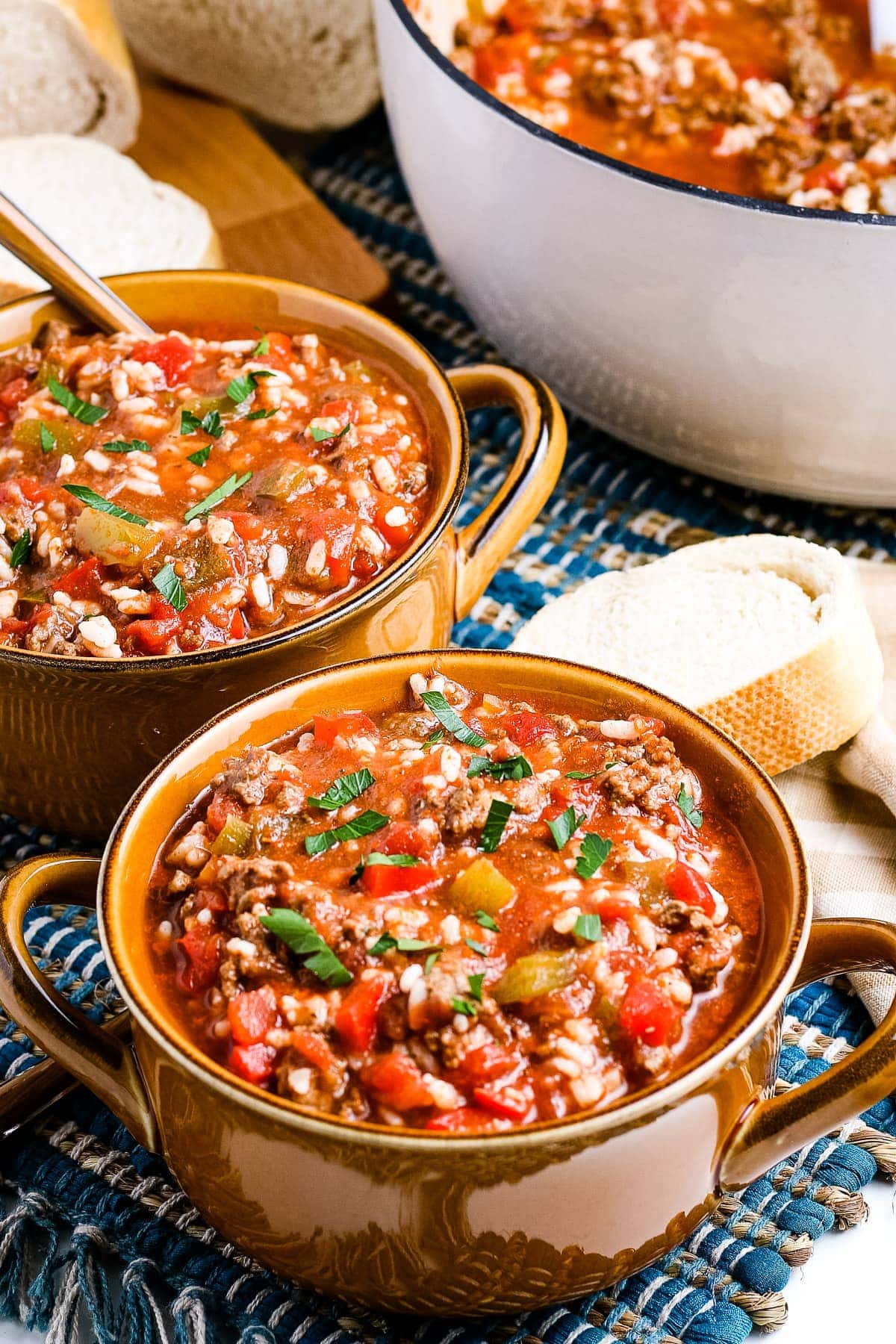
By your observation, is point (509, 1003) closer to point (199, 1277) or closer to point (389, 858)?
point (389, 858)

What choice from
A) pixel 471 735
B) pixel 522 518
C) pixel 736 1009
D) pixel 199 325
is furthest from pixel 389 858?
pixel 199 325

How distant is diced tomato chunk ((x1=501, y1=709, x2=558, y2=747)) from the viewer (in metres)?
2.54

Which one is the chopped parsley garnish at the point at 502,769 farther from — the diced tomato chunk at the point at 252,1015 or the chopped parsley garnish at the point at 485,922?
the diced tomato chunk at the point at 252,1015

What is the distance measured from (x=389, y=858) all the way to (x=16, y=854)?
1307 millimetres

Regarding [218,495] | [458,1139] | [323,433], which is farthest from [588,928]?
[323,433]

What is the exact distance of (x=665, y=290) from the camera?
3357 millimetres

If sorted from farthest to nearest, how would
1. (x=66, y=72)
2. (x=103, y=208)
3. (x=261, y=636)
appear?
1. (x=66, y=72)
2. (x=103, y=208)
3. (x=261, y=636)

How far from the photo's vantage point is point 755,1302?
2.40m

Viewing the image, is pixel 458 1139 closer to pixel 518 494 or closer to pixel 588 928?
pixel 588 928

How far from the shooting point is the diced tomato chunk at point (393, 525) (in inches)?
118

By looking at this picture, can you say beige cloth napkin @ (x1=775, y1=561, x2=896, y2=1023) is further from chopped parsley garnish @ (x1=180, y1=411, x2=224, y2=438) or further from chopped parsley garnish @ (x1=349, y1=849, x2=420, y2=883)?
chopped parsley garnish @ (x1=180, y1=411, x2=224, y2=438)

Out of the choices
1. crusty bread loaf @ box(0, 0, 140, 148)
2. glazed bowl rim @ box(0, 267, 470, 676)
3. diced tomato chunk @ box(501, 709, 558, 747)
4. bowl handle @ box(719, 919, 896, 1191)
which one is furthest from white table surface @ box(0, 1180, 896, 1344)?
crusty bread loaf @ box(0, 0, 140, 148)

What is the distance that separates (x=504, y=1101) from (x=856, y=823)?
141cm

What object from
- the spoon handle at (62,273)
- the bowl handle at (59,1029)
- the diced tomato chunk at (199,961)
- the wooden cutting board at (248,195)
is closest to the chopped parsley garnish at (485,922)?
the diced tomato chunk at (199,961)
